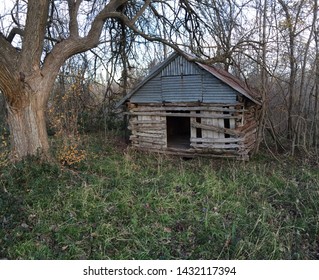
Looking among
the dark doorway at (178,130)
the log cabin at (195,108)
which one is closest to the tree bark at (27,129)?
the log cabin at (195,108)

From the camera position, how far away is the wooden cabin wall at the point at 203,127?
870cm

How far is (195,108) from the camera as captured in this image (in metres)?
9.08

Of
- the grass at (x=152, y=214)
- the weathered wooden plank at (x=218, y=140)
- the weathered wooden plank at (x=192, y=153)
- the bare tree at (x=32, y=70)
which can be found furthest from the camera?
the weathered wooden plank at (x=192, y=153)

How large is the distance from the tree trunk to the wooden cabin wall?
4543 mm

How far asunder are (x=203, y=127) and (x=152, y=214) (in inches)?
198

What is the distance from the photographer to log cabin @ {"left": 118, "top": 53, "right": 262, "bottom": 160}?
8.61m

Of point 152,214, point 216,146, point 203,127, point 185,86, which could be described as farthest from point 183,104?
point 152,214

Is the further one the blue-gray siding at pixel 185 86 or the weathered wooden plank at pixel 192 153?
the weathered wooden plank at pixel 192 153

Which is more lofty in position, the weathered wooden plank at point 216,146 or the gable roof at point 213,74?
the gable roof at point 213,74

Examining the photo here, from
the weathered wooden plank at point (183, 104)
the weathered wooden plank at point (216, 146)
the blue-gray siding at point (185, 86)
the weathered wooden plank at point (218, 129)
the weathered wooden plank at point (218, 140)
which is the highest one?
the blue-gray siding at point (185, 86)

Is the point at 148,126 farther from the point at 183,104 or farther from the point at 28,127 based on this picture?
the point at 28,127

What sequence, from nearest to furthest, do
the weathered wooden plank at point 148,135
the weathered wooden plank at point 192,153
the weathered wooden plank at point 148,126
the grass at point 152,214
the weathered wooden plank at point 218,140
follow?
the grass at point 152,214
the weathered wooden plank at point 218,140
the weathered wooden plank at point 192,153
the weathered wooden plank at point 148,126
the weathered wooden plank at point 148,135

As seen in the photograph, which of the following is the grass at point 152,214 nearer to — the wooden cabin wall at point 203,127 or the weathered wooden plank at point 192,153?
the weathered wooden plank at point 192,153
